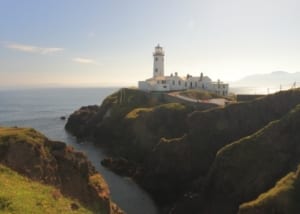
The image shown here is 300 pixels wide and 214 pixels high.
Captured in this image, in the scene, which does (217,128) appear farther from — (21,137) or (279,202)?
(21,137)

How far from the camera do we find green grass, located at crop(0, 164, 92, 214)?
1964cm

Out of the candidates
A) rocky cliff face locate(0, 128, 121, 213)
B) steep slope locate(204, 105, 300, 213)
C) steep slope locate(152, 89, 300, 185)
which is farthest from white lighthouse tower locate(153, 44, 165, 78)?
rocky cliff face locate(0, 128, 121, 213)

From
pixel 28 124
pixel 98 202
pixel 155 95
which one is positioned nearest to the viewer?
pixel 98 202

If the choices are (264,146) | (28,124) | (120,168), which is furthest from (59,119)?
(264,146)

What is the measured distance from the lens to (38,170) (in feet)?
87.9

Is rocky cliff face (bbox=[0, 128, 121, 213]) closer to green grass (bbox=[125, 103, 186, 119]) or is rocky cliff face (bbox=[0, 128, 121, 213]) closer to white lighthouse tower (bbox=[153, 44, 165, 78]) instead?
green grass (bbox=[125, 103, 186, 119])

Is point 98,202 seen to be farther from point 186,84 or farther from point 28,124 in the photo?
point 28,124

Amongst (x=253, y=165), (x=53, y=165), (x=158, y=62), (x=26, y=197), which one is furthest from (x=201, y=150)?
(x=158, y=62)

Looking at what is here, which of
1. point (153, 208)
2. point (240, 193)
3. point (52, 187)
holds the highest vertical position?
point (52, 187)

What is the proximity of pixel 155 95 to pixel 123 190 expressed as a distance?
4255cm

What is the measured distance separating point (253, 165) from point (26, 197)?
2651 centimetres

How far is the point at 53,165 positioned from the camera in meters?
29.3

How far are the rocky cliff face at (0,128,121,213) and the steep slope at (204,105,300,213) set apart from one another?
13132mm

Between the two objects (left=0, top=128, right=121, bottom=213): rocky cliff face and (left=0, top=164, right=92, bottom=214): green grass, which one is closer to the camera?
(left=0, top=164, right=92, bottom=214): green grass
